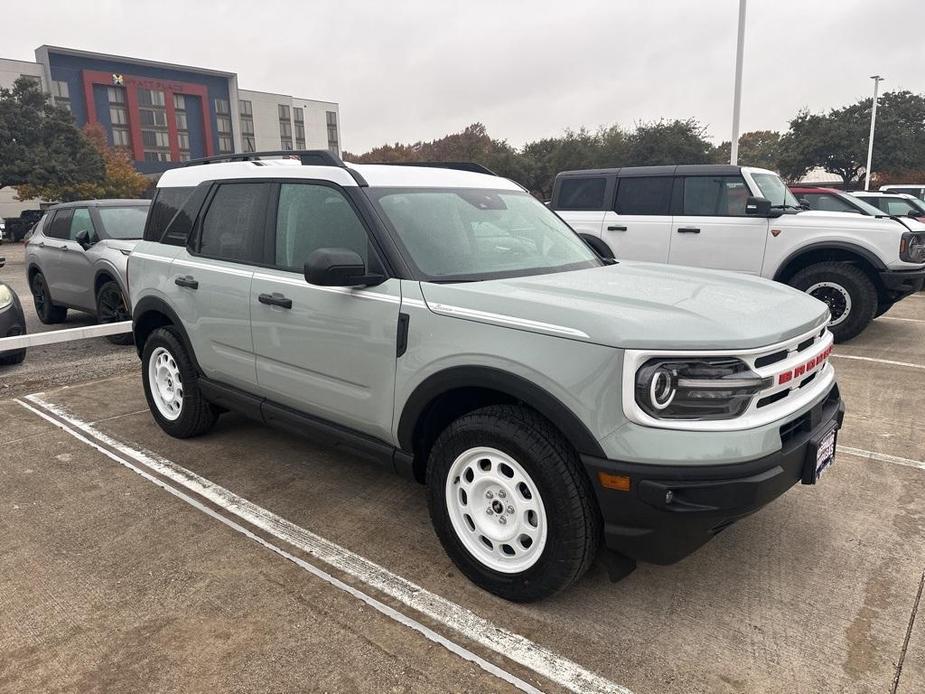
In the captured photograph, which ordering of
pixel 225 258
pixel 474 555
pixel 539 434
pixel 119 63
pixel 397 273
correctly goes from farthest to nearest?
pixel 119 63, pixel 225 258, pixel 397 273, pixel 474 555, pixel 539 434

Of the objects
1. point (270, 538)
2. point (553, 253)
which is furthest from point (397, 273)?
point (270, 538)

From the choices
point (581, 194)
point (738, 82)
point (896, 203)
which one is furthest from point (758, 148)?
point (581, 194)

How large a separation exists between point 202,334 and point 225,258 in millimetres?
535

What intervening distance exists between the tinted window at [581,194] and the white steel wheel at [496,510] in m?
6.82

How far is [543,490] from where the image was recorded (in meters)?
2.60

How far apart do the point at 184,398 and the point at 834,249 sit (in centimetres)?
691

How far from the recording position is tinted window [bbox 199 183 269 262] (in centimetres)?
391

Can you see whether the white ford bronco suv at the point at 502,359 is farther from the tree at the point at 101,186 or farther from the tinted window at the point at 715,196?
the tree at the point at 101,186

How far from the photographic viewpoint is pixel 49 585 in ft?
9.92

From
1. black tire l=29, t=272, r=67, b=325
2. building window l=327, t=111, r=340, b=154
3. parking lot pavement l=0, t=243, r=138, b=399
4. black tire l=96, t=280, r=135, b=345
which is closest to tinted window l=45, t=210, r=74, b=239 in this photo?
black tire l=29, t=272, r=67, b=325

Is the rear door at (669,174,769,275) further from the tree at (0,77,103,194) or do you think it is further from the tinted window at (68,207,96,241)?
the tree at (0,77,103,194)

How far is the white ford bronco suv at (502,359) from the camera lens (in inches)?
94.1

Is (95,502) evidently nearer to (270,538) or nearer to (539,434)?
(270,538)

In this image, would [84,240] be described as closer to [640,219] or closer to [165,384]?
[165,384]
